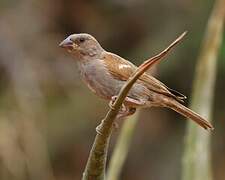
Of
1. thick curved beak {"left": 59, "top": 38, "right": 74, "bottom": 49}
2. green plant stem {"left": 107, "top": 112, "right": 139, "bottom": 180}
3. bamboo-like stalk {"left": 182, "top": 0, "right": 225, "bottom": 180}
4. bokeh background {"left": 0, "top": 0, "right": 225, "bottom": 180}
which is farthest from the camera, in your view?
bokeh background {"left": 0, "top": 0, "right": 225, "bottom": 180}

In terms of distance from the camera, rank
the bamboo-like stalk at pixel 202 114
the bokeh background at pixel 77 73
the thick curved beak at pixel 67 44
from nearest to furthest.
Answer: the bamboo-like stalk at pixel 202 114 < the thick curved beak at pixel 67 44 < the bokeh background at pixel 77 73

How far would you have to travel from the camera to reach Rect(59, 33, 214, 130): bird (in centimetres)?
229

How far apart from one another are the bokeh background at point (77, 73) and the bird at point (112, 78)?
132 inches

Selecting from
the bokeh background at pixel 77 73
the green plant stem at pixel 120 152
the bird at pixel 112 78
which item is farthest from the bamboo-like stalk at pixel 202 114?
the bokeh background at pixel 77 73

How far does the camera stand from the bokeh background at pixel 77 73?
6.36 m

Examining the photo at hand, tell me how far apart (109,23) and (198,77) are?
5.19m

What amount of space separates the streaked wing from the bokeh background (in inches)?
131

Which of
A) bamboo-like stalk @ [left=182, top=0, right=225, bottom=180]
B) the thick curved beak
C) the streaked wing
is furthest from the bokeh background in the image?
bamboo-like stalk @ [left=182, top=0, right=225, bottom=180]

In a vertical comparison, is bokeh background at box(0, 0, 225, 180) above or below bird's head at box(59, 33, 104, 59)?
below

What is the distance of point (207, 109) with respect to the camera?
2209 mm

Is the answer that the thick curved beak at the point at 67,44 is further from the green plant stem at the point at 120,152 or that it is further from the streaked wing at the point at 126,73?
the green plant stem at the point at 120,152

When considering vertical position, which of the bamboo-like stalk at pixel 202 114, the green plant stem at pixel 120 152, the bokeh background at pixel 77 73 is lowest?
the bokeh background at pixel 77 73

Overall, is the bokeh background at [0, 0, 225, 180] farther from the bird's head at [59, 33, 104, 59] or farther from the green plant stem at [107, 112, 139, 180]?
the green plant stem at [107, 112, 139, 180]

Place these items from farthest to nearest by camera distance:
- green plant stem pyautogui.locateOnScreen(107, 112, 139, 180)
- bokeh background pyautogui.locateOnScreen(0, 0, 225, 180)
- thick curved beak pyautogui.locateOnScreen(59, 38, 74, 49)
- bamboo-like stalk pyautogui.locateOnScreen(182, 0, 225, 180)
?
bokeh background pyautogui.locateOnScreen(0, 0, 225, 180) → thick curved beak pyautogui.locateOnScreen(59, 38, 74, 49) → green plant stem pyautogui.locateOnScreen(107, 112, 139, 180) → bamboo-like stalk pyautogui.locateOnScreen(182, 0, 225, 180)
